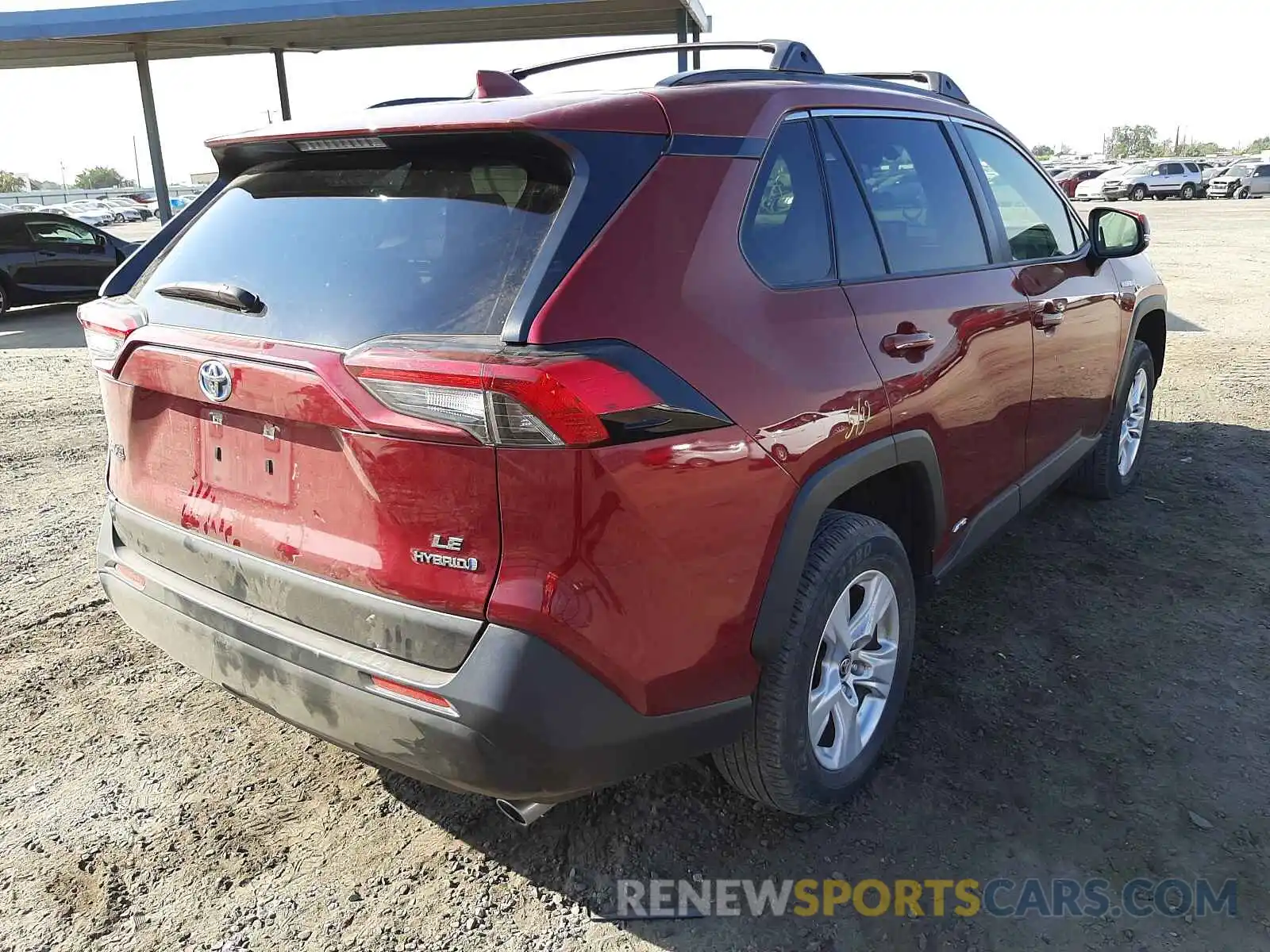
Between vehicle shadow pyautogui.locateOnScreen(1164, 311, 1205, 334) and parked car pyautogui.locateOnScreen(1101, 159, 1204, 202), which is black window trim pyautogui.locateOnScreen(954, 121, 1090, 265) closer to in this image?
vehicle shadow pyautogui.locateOnScreen(1164, 311, 1205, 334)

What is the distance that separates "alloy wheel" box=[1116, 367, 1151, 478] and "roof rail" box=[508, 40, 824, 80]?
298 cm

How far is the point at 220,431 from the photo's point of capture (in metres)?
2.26

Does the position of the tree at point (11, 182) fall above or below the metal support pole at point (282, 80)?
below

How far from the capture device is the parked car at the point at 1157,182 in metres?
39.1

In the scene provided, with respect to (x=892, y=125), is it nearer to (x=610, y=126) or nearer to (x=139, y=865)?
(x=610, y=126)

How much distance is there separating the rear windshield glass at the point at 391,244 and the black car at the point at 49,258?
12.8m

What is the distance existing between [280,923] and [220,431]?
4.00ft

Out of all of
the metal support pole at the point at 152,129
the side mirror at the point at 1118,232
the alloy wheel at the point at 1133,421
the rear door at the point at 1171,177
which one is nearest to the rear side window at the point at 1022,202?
the side mirror at the point at 1118,232

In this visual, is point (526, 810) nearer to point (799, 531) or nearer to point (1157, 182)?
point (799, 531)

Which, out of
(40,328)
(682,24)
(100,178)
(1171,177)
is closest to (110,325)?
(40,328)

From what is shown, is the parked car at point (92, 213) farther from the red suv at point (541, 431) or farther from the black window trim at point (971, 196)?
the red suv at point (541, 431)

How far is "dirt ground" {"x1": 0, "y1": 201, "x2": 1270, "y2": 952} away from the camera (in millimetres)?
2342

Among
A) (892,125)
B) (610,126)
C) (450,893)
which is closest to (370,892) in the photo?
(450,893)

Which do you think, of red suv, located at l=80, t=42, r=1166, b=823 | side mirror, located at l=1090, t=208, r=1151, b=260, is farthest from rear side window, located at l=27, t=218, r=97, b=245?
side mirror, located at l=1090, t=208, r=1151, b=260
